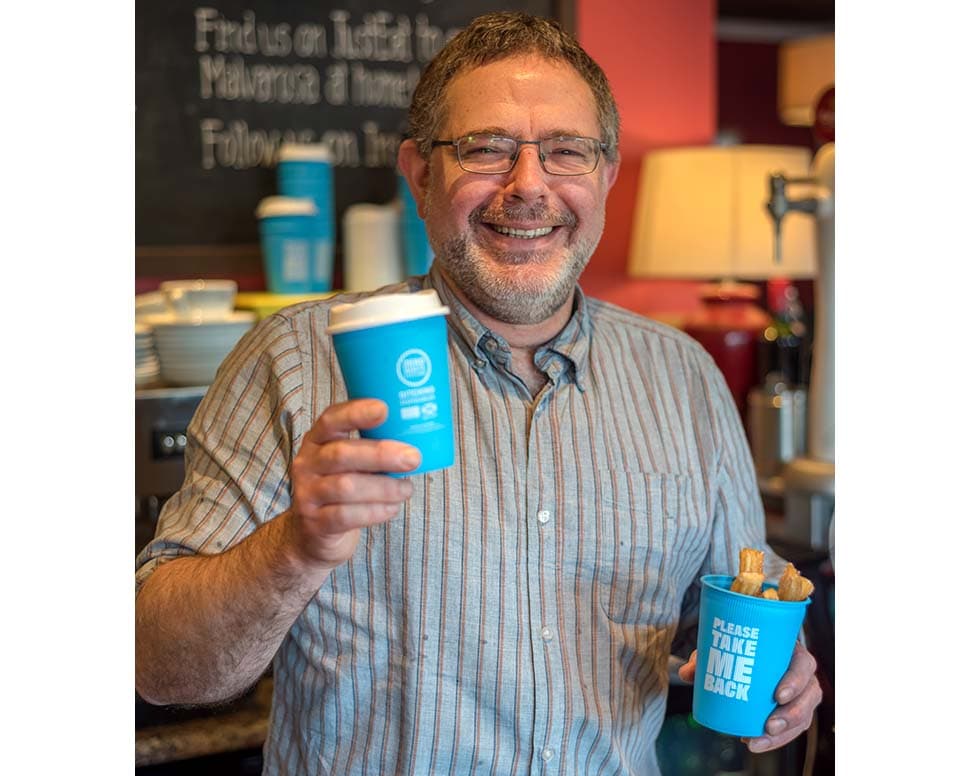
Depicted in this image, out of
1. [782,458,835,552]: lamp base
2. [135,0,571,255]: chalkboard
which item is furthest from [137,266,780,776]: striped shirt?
[135,0,571,255]: chalkboard

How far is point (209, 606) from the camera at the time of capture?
3.80 ft

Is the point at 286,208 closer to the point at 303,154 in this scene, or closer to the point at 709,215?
the point at 303,154

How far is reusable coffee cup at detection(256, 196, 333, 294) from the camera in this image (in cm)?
286

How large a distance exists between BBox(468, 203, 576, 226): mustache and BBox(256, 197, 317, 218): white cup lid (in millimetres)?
1493

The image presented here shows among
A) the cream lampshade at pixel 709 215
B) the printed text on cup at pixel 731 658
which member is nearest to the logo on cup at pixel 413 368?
the printed text on cup at pixel 731 658

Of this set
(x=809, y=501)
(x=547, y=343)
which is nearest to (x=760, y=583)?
(x=547, y=343)

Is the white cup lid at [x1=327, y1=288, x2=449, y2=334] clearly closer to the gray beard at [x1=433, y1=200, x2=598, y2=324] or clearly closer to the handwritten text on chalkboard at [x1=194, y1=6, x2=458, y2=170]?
the gray beard at [x1=433, y1=200, x2=598, y2=324]

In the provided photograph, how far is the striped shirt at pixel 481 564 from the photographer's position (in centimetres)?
134

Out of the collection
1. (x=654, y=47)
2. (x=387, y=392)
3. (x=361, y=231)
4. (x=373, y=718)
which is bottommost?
(x=373, y=718)
